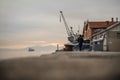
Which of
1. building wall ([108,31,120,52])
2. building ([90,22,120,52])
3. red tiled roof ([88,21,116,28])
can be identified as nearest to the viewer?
building wall ([108,31,120,52])

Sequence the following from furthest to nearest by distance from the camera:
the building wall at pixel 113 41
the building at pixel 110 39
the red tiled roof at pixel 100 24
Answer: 1. the red tiled roof at pixel 100 24
2. the building at pixel 110 39
3. the building wall at pixel 113 41

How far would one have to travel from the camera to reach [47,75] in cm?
105

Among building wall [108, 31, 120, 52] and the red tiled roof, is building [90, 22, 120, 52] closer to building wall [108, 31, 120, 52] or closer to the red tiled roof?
building wall [108, 31, 120, 52]

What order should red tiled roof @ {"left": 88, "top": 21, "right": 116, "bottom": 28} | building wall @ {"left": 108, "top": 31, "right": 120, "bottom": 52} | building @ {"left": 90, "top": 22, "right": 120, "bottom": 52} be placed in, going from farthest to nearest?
red tiled roof @ {"left": 88, "top": 21, "right": 116, "bottom": 28}, building @ {"left": 90, "top": 22, "right": 120, "bottom": 52}, building wall @ {"left": 108, "top": 31, "right": 120, "bottom": 52}

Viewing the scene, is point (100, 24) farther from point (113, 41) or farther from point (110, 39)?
point (113, 41)

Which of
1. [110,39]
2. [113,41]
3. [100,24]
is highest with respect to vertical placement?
[100,24]

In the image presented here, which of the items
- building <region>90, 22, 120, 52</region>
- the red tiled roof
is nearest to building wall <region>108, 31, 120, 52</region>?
building <region>90, 22, 120, 52</region>

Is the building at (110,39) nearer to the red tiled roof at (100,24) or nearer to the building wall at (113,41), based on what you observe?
the building wall at (113,41)

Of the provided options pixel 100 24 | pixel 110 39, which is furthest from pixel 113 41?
pixel 100 24

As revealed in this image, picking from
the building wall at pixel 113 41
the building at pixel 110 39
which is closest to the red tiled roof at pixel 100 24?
the building at pixel 110 39

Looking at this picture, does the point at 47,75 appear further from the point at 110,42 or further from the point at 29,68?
the point at 110,42

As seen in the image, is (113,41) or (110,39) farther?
(110,39)

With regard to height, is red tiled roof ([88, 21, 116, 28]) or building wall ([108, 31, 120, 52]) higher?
red tiled roof ([88, 21, 116, 28])

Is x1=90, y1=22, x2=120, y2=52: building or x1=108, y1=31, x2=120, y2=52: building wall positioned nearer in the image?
x1=108, y1=31, x2=120, y2=52: building wall
